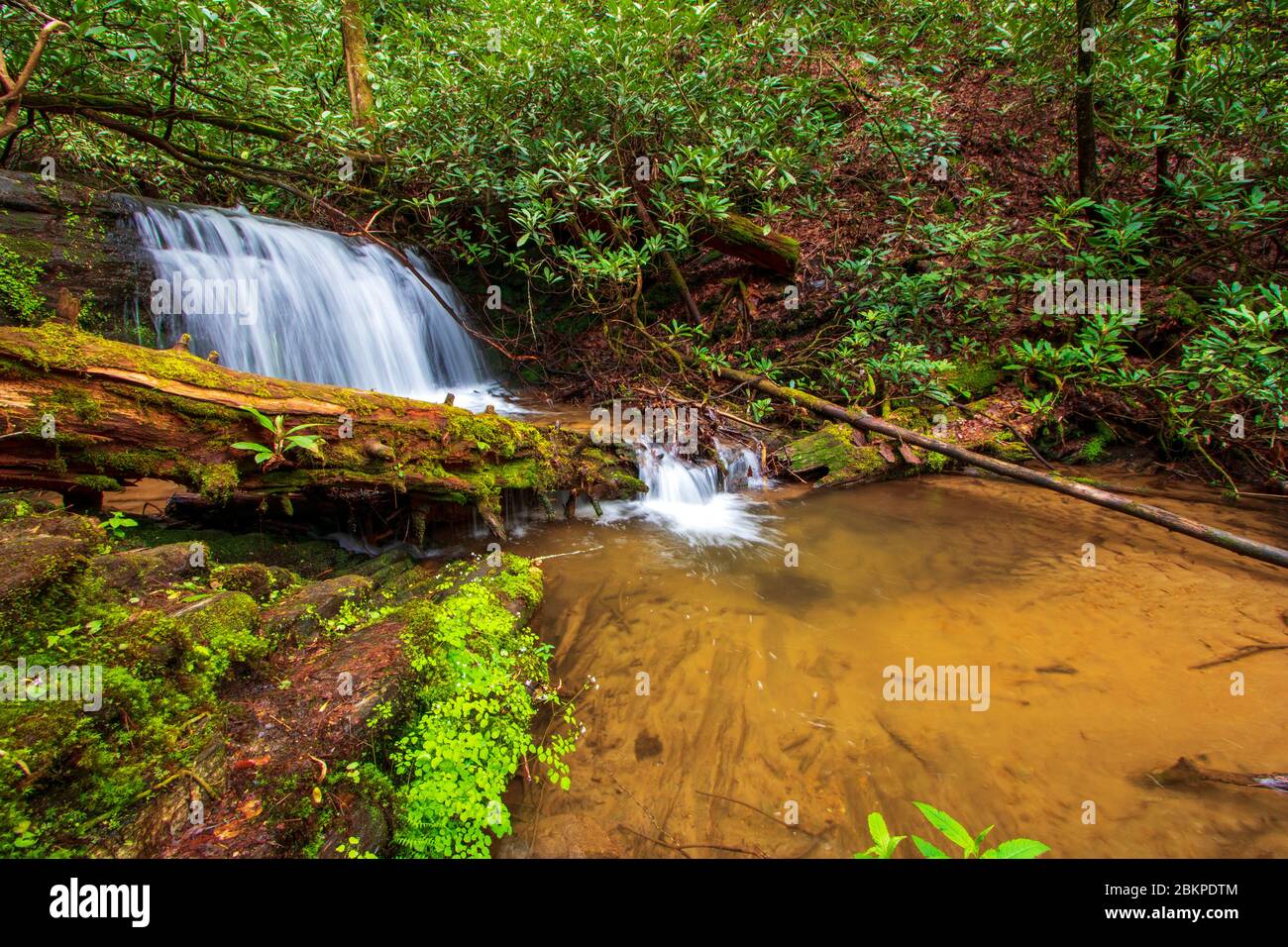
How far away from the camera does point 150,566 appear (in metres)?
2.76

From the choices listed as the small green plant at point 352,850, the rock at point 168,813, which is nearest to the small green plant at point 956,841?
the small green plant at point 352,850

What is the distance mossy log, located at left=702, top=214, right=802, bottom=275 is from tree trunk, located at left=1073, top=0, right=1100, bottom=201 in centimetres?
403

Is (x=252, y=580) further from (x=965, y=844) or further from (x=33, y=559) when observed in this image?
(x=965, y=844)

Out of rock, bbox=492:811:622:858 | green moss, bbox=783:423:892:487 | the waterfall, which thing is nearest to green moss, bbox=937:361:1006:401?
green moss, bbox=783:423:892:487

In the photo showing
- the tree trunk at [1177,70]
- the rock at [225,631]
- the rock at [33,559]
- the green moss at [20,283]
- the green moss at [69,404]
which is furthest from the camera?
the tree trunk at [1177,70]

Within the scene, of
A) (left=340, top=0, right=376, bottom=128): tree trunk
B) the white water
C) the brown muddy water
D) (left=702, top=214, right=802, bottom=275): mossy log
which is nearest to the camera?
the brown muddy water

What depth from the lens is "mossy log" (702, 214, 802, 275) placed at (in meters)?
7.67

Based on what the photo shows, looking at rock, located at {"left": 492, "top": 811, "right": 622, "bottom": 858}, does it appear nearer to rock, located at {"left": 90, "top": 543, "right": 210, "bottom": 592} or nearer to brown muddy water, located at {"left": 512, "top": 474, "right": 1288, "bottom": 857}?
brown muddy water, located at {"left": 512, "top": 474, "right": 1288, "bottom": 857}

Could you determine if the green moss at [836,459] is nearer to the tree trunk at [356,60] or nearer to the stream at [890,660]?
the stream at [890,660]

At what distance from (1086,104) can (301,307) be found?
11471 millimetres

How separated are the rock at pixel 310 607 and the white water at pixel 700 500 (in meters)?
2.73

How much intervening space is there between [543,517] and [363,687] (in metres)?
3.16

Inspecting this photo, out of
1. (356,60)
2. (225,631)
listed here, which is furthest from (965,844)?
(356,60)

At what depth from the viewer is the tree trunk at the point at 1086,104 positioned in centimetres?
650
